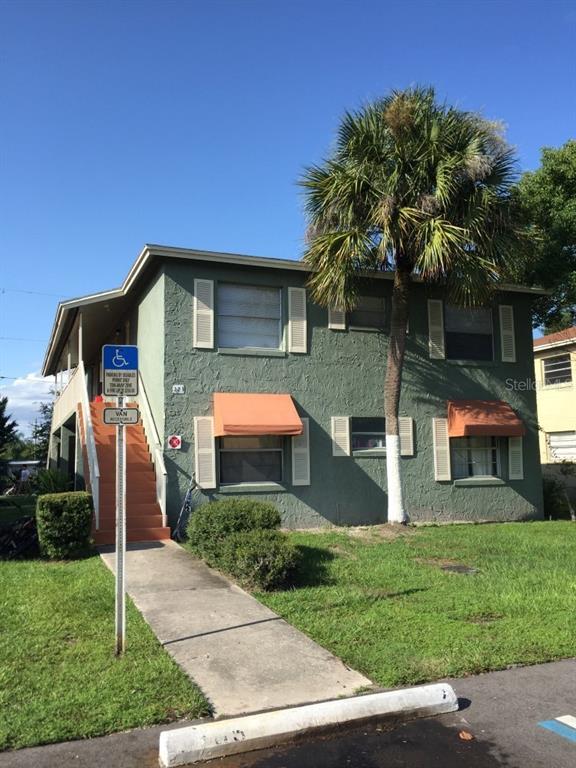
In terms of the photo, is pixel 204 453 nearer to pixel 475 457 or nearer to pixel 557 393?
pixel 475 457

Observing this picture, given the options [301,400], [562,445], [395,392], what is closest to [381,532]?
[395,392]

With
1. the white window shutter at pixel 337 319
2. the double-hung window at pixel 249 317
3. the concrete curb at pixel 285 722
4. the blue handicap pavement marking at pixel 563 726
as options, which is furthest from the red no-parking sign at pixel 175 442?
the blue handicap pavement marking at pixel 563 726

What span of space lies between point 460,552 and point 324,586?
3.38 meters

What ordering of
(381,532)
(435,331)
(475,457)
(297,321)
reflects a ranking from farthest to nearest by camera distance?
(475,457), (435,331), (297,321), (381,532)

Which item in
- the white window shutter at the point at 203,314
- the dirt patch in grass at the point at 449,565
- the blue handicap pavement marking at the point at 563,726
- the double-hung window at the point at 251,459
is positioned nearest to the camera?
the blue handicap pavement marking at the point at 563,726

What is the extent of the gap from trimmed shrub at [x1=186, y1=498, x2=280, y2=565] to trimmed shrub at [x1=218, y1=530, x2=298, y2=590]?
621 millimetres

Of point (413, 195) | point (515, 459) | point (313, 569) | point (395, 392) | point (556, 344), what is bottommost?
point (313, 569)

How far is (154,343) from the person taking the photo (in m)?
13.9

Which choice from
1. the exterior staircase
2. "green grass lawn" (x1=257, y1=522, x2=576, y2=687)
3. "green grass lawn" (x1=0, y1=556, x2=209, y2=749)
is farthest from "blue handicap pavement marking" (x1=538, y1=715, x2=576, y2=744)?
the exterior staircase

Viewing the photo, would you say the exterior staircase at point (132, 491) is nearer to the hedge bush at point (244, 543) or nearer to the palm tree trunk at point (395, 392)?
the hedge bush at point (244, 543)

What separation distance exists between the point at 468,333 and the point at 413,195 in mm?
4419

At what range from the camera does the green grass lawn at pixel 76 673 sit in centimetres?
446

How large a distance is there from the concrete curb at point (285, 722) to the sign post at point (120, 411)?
1.95m

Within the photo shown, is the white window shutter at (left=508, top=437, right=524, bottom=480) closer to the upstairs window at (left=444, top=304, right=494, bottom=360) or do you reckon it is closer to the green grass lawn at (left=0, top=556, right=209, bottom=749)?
the upstairs window at (left=444, top=304, right=494, bottom=360)
